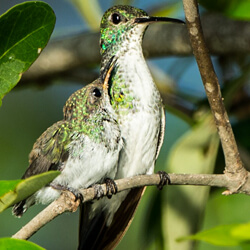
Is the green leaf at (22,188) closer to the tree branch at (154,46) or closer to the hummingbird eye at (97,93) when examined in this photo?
the hummingbird eye at (97,93)

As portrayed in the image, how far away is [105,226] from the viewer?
311 cm

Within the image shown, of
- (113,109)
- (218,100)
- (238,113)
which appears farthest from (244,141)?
(218,100)

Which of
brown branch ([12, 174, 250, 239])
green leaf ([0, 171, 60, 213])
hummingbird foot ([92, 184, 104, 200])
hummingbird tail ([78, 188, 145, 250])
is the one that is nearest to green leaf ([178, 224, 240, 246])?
green leaf ([0, 171, 60, 213])

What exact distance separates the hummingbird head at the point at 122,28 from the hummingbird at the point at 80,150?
1.40ft

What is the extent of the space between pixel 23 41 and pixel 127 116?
3.83ft

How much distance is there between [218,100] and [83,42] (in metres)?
2.06

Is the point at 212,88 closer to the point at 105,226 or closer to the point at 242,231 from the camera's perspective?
the point at 242,231

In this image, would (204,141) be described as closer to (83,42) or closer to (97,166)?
(97,166)

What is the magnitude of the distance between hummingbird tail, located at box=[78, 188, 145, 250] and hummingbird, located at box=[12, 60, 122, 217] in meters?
0.49

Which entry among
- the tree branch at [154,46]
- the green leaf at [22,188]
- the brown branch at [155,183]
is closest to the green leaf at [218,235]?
the green leaf at [22,188]

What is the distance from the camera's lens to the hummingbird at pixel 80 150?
8.17ft

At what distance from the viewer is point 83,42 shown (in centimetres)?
377

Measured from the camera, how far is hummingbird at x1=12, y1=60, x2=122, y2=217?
8.17 feet

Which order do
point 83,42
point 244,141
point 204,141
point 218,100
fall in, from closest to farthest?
point 218,100 < point 204,141 < point 244,141 < point 83,42
